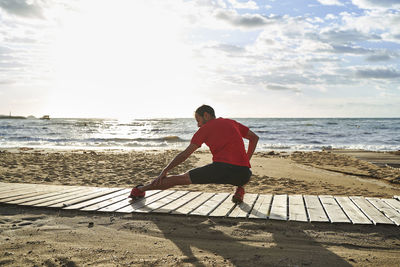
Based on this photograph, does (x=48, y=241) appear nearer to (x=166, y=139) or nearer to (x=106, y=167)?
(x=106, y=167)

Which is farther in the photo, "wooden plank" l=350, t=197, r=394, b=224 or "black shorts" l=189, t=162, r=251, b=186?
"black shorts" l=189, t=162, r=251, b=186

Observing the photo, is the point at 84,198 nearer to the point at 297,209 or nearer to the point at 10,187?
the point at 10,187

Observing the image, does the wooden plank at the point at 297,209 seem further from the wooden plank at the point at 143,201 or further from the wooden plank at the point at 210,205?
the wooden plank at the point at 143,201

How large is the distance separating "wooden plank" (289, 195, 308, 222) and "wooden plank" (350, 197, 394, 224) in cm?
83

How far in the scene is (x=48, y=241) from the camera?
3.63 m

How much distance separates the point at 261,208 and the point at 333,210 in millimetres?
1029

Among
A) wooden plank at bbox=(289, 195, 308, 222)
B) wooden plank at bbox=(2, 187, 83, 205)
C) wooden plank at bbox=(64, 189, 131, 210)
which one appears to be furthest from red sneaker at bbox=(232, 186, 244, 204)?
wooden plank at bbox=(2, 187, 83, 205)

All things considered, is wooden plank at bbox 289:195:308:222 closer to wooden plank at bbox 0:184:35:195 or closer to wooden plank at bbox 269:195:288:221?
wooden plank at bbox 269:195:288:221

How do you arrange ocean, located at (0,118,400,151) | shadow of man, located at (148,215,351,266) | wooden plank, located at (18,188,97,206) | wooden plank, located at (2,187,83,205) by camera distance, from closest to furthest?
shadow of man, located at (148,215,351,266), wooden plank, located at (18,188,97,206), wooden plank, located at (2,187,83,205), ocean, located at (0,118,400,151)

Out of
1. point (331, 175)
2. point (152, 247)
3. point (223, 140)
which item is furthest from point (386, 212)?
point (331, 175)

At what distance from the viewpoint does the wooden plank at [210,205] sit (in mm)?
4484

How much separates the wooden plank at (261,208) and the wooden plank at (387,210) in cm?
158

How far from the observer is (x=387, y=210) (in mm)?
4543

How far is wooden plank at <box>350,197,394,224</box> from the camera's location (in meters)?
4.08
